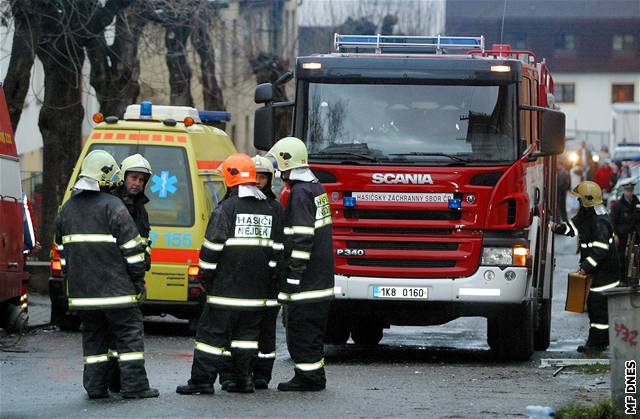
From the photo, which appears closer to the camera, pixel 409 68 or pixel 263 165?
pixel 263 165

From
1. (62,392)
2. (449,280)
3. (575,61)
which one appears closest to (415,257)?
(449,280)

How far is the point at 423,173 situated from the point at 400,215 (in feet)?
1.47

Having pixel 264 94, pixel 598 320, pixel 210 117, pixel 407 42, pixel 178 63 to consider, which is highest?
pixel 178 63

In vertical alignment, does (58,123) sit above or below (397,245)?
above

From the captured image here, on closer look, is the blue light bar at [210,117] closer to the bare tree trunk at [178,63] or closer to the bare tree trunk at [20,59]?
the bare tree trunk at [20,59]

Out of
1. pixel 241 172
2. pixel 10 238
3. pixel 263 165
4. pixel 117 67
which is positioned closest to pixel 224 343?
pixel 241 172

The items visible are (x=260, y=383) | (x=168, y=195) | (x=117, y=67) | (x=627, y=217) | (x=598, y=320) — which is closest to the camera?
(x=260, y=383)

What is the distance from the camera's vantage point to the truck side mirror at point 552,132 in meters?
13.2

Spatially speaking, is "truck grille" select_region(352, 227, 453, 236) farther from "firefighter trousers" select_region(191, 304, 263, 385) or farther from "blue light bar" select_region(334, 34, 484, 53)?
"firefighter trousers" select_region(191, 304, 263, 385)

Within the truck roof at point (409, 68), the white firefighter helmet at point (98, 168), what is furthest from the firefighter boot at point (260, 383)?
the truck roof at point (409, 68)

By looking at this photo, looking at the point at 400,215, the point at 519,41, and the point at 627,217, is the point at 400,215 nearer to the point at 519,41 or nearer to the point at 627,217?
the point at 627,217

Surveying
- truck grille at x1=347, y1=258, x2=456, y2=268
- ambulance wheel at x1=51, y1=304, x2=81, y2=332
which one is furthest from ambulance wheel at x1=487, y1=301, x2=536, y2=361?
ambulance wheel at x1=51, y1=304, x2=81, y2=332

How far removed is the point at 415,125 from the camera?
43.6 feet

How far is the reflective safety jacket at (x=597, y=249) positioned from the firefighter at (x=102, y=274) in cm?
600
